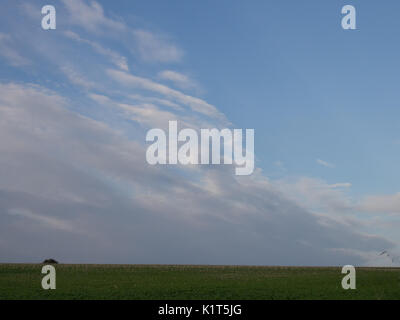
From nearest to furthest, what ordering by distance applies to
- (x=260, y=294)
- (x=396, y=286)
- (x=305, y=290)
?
(x=260, y=294) < (x=305, y=290) < (x=396, y=286)

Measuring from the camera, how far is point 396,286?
170 feet
